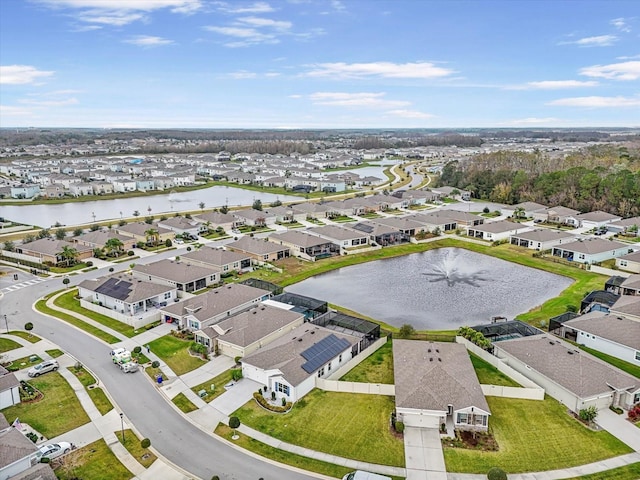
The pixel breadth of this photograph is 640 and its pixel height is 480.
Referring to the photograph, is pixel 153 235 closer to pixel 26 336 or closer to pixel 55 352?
pixel 26 336

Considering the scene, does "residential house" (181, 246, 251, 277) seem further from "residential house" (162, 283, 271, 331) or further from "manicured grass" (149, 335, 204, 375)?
"manicured grass" (149, 335, 204, 375)

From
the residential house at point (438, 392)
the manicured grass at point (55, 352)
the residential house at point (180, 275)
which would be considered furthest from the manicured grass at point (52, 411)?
the residential house at point (438, 392)

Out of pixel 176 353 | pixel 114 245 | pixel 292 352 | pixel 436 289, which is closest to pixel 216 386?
pixel 292 352

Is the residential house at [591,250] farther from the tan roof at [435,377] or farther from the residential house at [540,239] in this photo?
the tan roof at [435,377]

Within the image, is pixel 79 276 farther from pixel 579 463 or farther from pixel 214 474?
pixel 579 463

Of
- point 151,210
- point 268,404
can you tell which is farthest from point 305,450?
point 151,210

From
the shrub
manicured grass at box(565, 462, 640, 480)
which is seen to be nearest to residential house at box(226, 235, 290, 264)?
the shrub

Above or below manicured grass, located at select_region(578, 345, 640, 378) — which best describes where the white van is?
above
